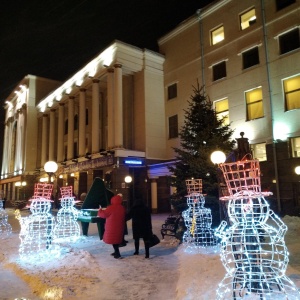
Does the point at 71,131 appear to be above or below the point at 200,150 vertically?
above

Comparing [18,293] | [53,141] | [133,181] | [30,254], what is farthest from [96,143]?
[18,293]

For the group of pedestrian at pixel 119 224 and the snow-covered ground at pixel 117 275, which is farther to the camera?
the group of pedestrian at pixel 119 224

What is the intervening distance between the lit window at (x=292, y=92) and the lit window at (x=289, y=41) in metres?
1.92

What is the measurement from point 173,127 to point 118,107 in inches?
202

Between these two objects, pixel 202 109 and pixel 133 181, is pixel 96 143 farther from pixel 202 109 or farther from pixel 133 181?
pixel 202 109

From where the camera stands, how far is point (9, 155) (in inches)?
2019

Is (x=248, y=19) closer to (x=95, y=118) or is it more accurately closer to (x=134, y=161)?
(x=134, y=161)

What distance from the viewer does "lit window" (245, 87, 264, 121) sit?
1993 cm

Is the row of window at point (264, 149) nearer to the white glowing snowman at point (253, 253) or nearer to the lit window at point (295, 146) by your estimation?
the lit window at point (295, 146)

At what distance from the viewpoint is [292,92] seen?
59.7 ft

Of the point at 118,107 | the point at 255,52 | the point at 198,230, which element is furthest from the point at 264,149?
the point at 118,107

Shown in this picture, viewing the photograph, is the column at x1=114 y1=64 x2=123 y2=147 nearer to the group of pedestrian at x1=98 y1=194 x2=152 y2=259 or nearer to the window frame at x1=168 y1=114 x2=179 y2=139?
the window frame at x1=168 y1=114 x2=179 y2=139

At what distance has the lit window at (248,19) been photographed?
20781 millimetres

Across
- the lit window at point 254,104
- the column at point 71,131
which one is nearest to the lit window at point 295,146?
the lit window at point 254,104
